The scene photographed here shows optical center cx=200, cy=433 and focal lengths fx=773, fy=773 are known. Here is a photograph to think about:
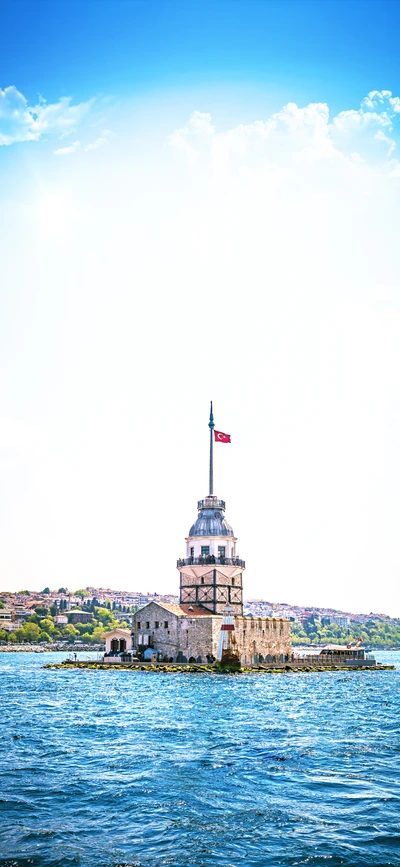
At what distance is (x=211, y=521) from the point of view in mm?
87500

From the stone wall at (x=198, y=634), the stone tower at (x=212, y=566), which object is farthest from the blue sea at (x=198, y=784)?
the stone tower at (x=212, y=566)

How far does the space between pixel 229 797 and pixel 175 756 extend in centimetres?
658

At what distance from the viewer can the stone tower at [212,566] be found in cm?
8479

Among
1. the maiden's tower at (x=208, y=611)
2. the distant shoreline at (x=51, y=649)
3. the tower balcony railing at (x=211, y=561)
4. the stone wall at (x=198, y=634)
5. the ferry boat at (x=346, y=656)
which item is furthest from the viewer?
the distant shoreline at (x=51, y=649)

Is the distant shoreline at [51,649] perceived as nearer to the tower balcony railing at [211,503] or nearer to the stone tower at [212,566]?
the stone tower at [212,566]

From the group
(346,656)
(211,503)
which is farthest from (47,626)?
(211,503)

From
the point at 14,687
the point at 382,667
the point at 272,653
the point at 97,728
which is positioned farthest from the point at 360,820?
the point at 382,667

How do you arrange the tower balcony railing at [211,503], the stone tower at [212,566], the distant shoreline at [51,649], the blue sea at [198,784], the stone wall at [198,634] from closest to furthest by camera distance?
the blue sea at [198,784] → the stone wall at [198,634] → the stone tower at [212,566] → the tower balcony railing at [211,503] → the distant shoreline at [51,649]

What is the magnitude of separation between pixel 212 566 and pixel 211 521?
208 inches

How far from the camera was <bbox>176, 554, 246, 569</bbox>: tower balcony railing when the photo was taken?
85.4 m

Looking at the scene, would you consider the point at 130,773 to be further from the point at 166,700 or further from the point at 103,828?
the point at 166,700

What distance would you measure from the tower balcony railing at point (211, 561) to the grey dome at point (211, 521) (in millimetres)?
2755

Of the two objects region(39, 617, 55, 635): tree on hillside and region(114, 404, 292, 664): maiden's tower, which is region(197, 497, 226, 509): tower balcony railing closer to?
region(114, 404, 292, 664): maiden's tower

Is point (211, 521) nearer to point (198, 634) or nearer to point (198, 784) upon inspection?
point (198, 634)
